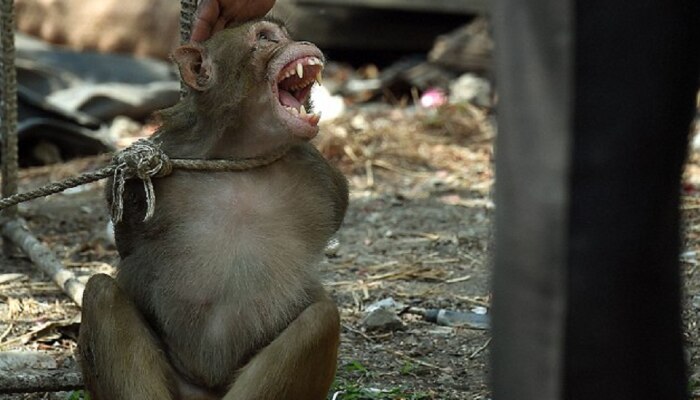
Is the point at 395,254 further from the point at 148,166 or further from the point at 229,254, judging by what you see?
the point at 148,166

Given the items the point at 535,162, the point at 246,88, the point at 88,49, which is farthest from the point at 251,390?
the point at 88,49

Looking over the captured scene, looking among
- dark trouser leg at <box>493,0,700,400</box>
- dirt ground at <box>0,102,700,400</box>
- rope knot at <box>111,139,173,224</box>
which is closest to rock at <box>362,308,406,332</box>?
dirt ground at <box>0,102,700,400</box>

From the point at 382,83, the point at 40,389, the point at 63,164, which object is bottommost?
the point at 40,389

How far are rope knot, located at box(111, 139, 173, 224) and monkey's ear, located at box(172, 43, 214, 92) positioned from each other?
288 millimetres

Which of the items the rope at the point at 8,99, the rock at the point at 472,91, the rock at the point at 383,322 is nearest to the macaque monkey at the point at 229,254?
the rock at the point at 383,322

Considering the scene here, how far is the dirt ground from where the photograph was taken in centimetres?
485

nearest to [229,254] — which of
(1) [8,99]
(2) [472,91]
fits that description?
(1) [8,99]

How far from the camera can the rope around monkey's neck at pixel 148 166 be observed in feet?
12.9

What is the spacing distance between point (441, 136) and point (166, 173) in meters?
5.64

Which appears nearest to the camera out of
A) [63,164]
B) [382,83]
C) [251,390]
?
[251,390]

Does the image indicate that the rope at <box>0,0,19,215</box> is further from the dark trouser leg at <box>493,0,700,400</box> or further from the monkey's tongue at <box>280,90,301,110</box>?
the dark trouser leg at <box>493,0,700,400</box>

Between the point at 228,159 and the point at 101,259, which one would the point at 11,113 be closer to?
the point at 101,259

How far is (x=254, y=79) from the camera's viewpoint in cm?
414

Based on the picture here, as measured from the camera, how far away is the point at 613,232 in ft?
7.59
